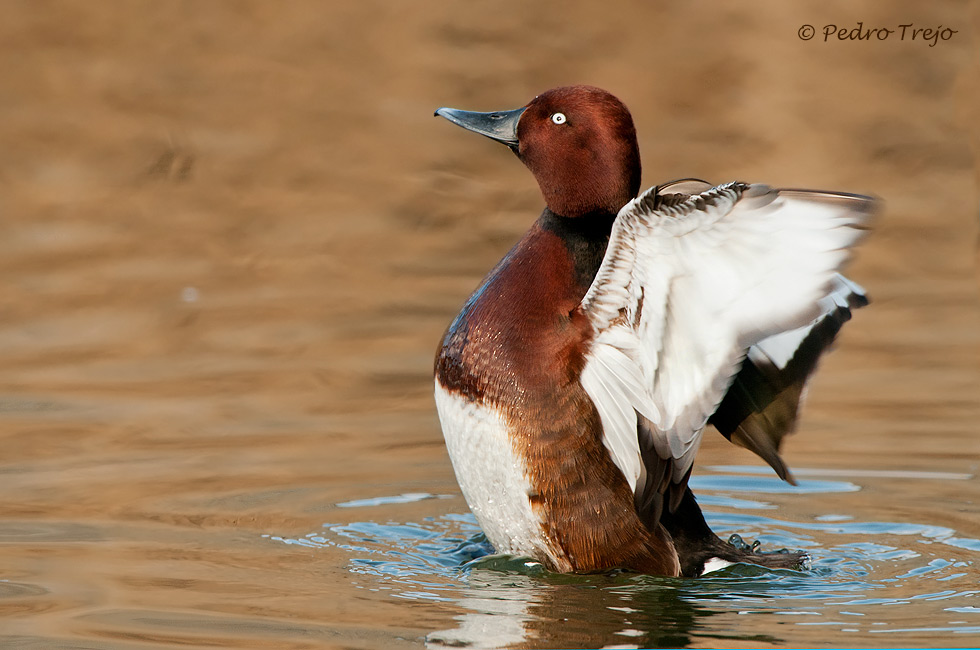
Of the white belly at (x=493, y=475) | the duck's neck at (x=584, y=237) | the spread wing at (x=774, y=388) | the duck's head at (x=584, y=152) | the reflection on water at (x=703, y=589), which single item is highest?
the duck's head at (x=584, y=152)

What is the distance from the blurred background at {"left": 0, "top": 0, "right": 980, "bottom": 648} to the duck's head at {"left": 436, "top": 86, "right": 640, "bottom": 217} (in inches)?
48.0

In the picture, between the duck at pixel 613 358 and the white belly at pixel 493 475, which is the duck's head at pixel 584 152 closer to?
the duck at pixel 613 358

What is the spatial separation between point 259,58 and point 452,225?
2895mm

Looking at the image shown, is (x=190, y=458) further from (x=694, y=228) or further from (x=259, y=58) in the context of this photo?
(x=259, y=58)

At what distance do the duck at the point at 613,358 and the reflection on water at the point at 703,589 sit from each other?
0.36 feet

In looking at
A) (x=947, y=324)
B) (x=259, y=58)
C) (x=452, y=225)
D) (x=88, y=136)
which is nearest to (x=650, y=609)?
(x=947, y=324)

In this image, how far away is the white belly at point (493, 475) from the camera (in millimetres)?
4297

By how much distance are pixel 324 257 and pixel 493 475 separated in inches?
188

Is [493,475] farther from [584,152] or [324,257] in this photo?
[324,257]

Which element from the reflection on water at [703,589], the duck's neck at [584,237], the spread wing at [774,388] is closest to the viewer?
the reflection on water at [703,589]

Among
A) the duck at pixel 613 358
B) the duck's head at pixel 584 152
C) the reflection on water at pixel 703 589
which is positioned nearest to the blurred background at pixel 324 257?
the reflection on water at pixel 703 589

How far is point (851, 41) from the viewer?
39.9 feet

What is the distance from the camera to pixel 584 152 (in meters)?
4.48

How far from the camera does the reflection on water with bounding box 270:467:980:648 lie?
13.1 ft
